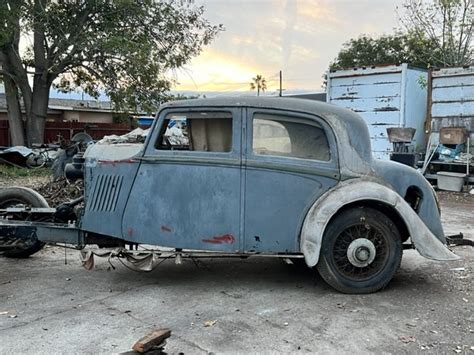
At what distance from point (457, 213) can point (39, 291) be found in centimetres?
813

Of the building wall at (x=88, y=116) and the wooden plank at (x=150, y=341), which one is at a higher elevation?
the building wall at (x=88, y=116)

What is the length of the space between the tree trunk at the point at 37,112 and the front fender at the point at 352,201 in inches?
720

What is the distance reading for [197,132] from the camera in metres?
4.82

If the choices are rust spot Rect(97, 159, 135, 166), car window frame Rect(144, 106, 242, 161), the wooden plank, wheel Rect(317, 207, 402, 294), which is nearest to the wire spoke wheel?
wheel Rect(317, 207, 402, 294)

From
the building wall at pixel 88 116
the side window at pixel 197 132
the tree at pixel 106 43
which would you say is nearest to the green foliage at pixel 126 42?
the tree at pixel 106 43

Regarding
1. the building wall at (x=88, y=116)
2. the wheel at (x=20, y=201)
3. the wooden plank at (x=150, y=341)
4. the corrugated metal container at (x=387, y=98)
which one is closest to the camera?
the wooden plank at (x=150, y=341)

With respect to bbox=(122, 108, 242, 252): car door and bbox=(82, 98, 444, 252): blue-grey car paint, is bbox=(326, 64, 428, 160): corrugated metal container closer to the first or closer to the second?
bbox=(82, 98, 444, 252): blue-grey car paint

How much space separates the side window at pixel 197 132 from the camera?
4.70m

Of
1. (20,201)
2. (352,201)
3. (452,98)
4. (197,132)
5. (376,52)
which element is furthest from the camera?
(376,52)

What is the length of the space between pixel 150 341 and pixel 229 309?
4.04 ft

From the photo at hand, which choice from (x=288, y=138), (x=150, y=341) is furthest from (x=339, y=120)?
(x=150, y=341)

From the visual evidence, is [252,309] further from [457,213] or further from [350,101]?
[350,101]

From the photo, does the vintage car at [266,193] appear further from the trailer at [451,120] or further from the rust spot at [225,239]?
the trailer at [451,120]

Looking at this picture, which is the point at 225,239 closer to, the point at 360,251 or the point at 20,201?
the point at 360,251
